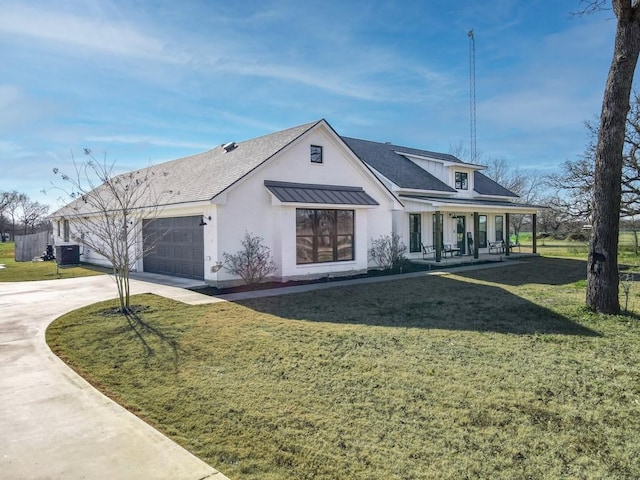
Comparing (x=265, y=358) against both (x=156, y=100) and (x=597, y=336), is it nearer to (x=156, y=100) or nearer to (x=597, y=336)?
(x=597, y=336)

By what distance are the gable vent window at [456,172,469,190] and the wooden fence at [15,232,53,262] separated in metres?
28.5

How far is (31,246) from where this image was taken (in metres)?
29.2

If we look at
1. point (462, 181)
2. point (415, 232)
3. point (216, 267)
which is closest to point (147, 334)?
point (216, 267)

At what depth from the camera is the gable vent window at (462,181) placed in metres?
26.2

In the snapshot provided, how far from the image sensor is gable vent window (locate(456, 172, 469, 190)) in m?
26.2

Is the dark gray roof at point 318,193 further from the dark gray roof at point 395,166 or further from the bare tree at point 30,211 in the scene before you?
the bare tree at point 30,211

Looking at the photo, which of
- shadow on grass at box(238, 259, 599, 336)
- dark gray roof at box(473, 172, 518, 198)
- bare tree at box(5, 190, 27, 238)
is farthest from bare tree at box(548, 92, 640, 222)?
bare tree at box(5, 190, 27, 238)

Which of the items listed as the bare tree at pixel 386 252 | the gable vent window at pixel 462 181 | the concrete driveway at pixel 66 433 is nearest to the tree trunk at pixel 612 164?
the bare tree at pixel 386 252

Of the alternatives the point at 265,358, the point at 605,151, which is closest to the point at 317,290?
the point at 265,358

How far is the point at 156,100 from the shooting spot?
1603 cm

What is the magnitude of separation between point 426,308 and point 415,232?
12819 millimetres

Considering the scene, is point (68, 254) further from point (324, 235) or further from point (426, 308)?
point (426, 308)

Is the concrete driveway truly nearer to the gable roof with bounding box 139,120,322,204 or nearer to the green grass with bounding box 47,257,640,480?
the green grass with bounding box 47,257,640,480

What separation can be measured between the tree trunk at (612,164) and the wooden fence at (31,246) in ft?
105
